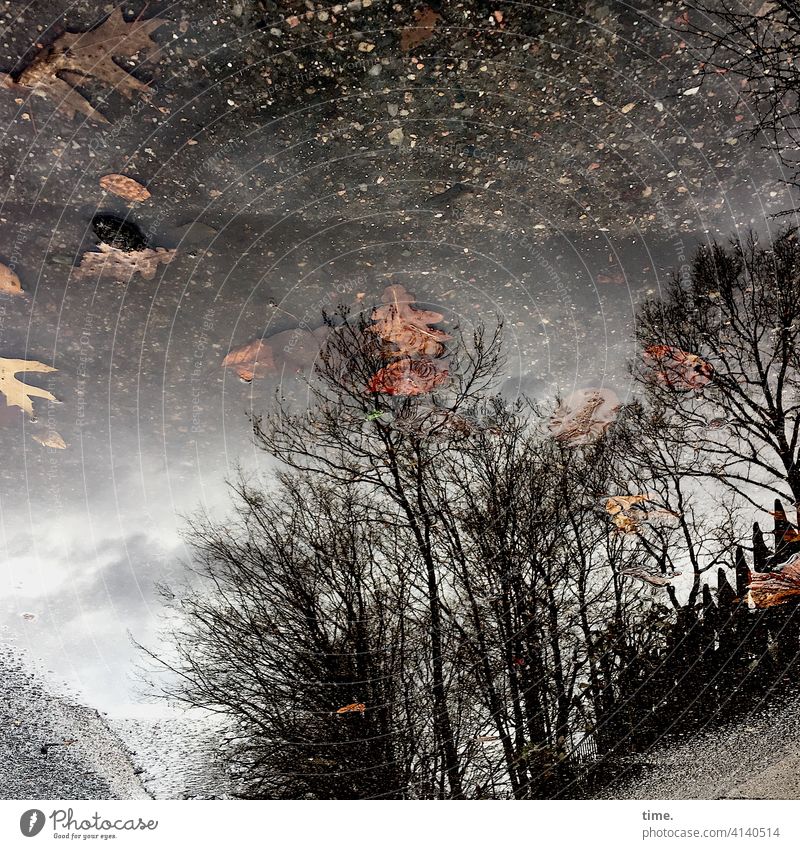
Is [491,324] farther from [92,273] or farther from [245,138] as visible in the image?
[92,273]

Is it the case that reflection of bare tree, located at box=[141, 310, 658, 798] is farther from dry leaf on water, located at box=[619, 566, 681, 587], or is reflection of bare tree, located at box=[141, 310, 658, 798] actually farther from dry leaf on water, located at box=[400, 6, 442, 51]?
dry leaf on water, located at box=[400, 6, 442, 51]

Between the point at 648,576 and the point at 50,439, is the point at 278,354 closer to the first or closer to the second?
the point at 50,439

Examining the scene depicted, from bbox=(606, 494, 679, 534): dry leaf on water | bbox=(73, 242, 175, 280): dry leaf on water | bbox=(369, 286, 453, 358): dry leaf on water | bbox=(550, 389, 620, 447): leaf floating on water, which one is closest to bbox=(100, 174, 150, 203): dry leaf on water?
bbox=(73, 242, 175, 280): dry leaf on water

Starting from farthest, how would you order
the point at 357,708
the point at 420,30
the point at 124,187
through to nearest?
the point at 357,708, the point at 124,187, the point at 420,30

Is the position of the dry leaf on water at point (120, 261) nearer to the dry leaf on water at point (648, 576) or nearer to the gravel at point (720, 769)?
the dry leaf on water at point (648, 576)
